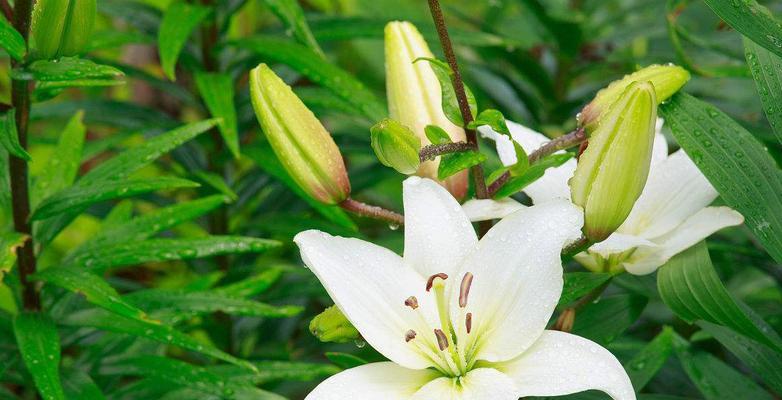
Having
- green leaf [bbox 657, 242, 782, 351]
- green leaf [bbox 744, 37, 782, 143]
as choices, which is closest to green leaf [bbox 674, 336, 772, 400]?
green leaf [bbox 657, 242, 782, 351]

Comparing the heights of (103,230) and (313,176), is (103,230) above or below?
below

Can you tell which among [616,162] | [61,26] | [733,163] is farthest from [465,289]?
[61,26]

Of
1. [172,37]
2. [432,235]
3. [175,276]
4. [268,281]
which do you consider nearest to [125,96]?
[175,276]

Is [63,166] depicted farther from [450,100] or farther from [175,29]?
[450,100]

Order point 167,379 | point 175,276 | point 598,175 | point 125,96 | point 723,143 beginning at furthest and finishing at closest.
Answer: point 125,96, point 175,276, point 167,379, point 723,143, point 598,175

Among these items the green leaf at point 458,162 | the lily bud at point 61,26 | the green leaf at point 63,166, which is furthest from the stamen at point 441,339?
the green leaf at point 63,166

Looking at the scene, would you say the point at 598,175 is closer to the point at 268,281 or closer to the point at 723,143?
the point at 723,143
